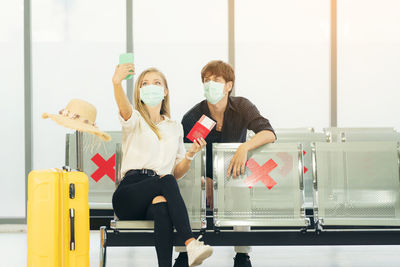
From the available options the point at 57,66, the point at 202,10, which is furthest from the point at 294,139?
the point at 57,66

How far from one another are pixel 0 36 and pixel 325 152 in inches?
166

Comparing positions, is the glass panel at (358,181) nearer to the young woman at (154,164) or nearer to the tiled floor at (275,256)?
the tiled floor at (275,256)

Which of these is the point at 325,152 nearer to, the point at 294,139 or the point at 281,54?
the point at 294,139

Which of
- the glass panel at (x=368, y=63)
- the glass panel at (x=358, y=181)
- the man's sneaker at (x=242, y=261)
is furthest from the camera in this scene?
the glass panel at (x=368, y=63)

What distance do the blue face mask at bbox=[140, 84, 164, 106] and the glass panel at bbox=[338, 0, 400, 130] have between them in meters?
3.23

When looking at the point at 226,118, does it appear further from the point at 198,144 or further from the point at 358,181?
the point at 358,181

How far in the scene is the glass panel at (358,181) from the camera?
3.30 m

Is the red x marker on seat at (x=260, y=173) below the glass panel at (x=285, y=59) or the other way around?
below

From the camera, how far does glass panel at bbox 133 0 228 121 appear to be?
5.80 meters

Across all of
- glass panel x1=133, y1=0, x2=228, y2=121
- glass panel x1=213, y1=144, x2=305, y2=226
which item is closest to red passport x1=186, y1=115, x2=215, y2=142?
glass panel x1=213, y1=144, x2=305, y2=226

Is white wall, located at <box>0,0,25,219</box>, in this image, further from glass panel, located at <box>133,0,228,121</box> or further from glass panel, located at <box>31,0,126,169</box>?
glass panel, located at <box>133,0,228,121</box>

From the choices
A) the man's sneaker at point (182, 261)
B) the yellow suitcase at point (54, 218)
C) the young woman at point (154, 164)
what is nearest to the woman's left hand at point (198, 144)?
the young woman at point (154, 164)

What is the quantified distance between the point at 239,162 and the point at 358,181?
0.81 metres

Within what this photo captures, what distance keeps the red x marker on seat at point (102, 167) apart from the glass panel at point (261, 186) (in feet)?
3.37
